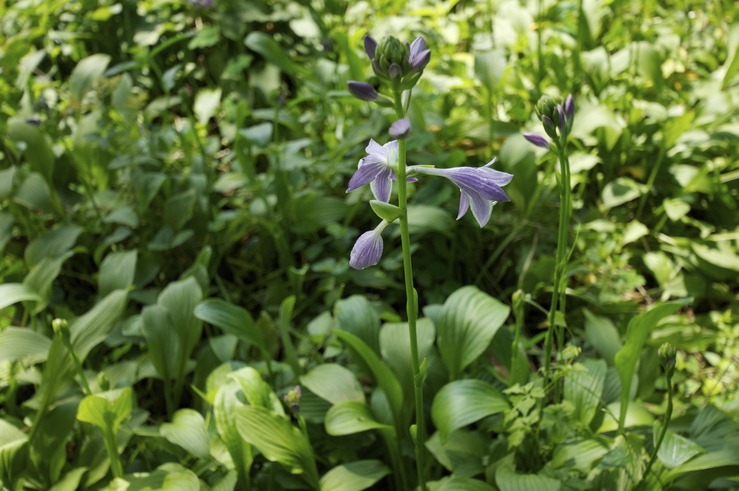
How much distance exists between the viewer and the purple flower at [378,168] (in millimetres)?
1188

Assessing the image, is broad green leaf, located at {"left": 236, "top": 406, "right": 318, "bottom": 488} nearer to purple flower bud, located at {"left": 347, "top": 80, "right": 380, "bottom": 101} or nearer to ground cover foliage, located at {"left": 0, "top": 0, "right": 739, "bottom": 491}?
ground cover foliage, located at {"left": 0, "top": 0, "right": 739, "bottom": 491}

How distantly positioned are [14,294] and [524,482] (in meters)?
1.65

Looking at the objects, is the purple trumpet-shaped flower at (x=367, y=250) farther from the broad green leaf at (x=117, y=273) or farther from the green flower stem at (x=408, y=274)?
the broad green leaf at (x=117, y=273)

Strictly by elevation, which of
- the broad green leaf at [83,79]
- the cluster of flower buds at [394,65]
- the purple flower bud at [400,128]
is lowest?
the broad green leaf at [83,79]

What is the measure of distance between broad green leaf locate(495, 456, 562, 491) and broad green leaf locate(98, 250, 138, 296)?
149 cm

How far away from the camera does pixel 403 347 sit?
1.98 metres

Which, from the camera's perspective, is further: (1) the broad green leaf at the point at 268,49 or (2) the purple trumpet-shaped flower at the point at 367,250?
(1) the broad green leaf at the point at 268,49

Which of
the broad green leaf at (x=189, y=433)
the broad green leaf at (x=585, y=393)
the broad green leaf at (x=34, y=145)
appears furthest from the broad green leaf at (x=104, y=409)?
the broad green leaf at (x=34, y=145)

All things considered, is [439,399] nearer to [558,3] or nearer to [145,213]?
[145,213]

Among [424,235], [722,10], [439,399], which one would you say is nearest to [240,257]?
[424,235]

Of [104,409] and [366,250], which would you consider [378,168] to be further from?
[104,409]

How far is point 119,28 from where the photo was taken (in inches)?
162

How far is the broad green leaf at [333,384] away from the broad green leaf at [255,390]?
0.15 meters

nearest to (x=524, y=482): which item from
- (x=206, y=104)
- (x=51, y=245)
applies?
(x=51, y=245)
